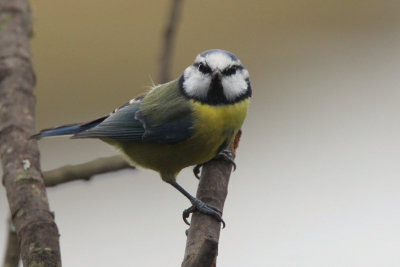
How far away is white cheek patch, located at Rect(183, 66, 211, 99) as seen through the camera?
6.78ft

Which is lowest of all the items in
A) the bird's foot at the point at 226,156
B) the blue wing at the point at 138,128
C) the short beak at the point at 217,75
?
the bird's foot at the point at 226,156

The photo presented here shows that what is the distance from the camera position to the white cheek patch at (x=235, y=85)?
2.05 metres

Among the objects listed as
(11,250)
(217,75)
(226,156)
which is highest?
(217,75)

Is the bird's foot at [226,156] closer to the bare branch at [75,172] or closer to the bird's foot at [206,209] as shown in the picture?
the bird's foot at [206,209]

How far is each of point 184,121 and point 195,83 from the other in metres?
0.11

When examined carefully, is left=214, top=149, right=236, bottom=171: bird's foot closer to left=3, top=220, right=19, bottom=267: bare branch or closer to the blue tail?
the blue tail

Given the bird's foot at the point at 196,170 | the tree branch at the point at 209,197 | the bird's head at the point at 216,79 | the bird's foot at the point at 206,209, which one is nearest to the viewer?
the tree branch at the point at 209,197

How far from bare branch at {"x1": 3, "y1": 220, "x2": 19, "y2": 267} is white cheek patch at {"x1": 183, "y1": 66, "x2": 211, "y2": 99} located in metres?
0.61

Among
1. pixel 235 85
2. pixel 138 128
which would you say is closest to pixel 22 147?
pixel 138 128

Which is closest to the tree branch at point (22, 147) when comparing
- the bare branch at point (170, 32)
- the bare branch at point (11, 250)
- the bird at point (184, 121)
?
the bird at point (184, 121)

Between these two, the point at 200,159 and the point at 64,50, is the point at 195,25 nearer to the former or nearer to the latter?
the point at 64,50

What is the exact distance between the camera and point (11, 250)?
2.03 meters

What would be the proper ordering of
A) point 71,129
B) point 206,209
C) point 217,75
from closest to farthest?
point 206,209
point 217,75
point 71,129

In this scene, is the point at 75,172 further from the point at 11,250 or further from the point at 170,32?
the point at 170,32
